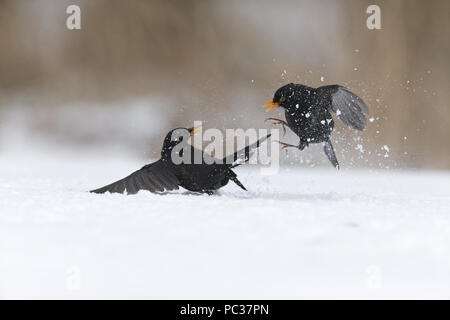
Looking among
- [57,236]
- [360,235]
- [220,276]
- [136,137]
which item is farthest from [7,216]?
[136,137]

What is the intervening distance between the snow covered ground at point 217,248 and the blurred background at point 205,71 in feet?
6.47

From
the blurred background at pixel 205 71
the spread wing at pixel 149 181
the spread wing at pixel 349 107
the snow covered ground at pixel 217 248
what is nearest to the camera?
the snow covered ground at pixel 217 248

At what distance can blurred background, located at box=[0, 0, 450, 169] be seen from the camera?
3406 millimetres

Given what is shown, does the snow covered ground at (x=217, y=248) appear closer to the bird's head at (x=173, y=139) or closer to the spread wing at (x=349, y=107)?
the bird's head at (x=173, y=139)

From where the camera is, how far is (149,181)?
1.71m

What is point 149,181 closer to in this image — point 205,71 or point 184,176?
point 184,176

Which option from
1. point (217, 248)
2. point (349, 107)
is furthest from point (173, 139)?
point (217, 248)

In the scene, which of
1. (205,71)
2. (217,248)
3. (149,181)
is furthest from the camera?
(205,71)

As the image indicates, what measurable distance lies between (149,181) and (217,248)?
0.80 metres

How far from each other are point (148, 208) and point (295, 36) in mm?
2672

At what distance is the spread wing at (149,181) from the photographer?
1.68m

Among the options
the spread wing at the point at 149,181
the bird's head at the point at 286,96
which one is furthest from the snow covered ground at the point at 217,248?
the bird's head at the point at 286,96

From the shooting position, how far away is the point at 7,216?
116cm

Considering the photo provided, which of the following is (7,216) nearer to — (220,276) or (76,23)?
(220,276)
